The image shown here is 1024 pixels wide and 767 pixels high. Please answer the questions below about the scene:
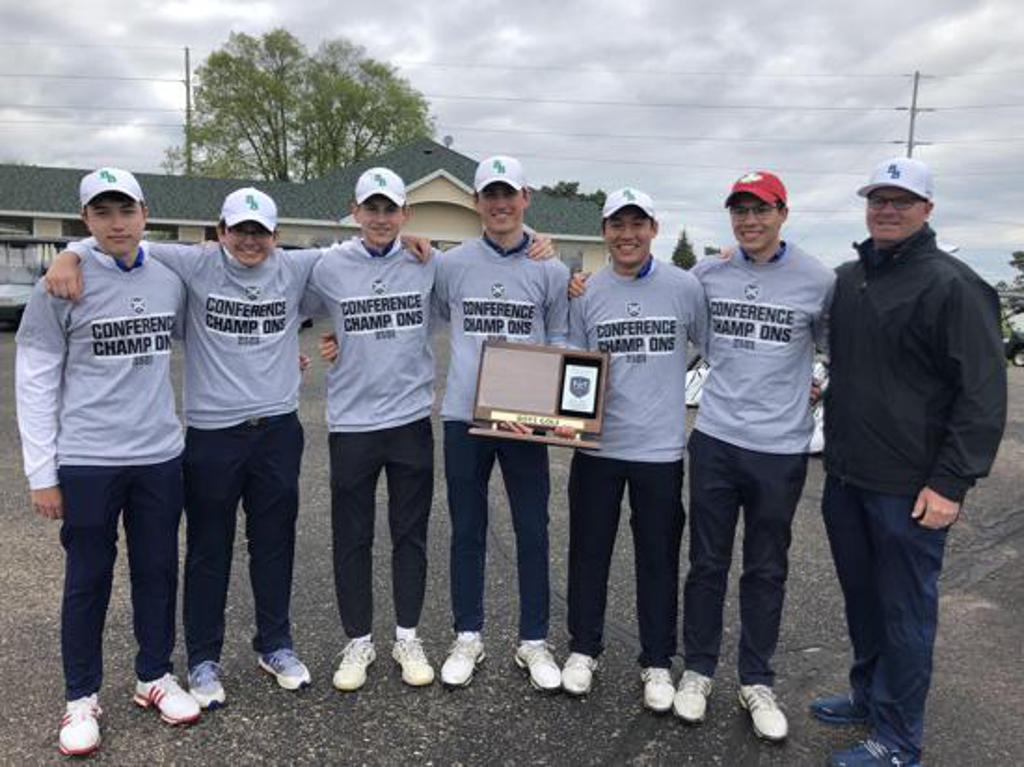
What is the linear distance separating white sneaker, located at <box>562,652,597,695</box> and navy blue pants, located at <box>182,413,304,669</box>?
1.30 metres

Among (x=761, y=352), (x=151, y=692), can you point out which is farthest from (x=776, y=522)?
(x=151, y=692)

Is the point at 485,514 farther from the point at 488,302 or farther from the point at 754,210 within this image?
the point at 754,210

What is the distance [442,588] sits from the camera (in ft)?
15.8

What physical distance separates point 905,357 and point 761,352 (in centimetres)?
55

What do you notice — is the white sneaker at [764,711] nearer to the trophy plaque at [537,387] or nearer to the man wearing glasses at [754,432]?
the man wearing glasses at [754,432]

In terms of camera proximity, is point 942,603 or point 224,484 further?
point 942,603

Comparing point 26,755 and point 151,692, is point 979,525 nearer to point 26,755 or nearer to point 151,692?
point 151,692

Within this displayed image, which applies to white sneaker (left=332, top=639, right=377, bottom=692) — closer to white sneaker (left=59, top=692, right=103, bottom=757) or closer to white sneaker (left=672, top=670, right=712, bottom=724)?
white sneaker (left=59, top=692, right=103, bottom=757)

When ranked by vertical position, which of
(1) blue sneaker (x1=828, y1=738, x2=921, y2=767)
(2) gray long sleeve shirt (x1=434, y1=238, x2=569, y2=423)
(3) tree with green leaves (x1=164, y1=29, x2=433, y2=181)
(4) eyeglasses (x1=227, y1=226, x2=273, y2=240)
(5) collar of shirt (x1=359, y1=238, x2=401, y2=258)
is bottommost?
(1) blue sneaker (x1=828, y1=738, x2=921, y2=767)

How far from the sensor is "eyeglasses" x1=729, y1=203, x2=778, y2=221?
332cm

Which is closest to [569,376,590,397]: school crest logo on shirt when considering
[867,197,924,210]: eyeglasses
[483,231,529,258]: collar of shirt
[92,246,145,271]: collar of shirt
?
[483,231,529,258]: collar of shirt

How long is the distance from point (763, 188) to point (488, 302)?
4.14 feet

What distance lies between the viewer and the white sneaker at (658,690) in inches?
137

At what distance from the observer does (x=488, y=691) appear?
3660mm
